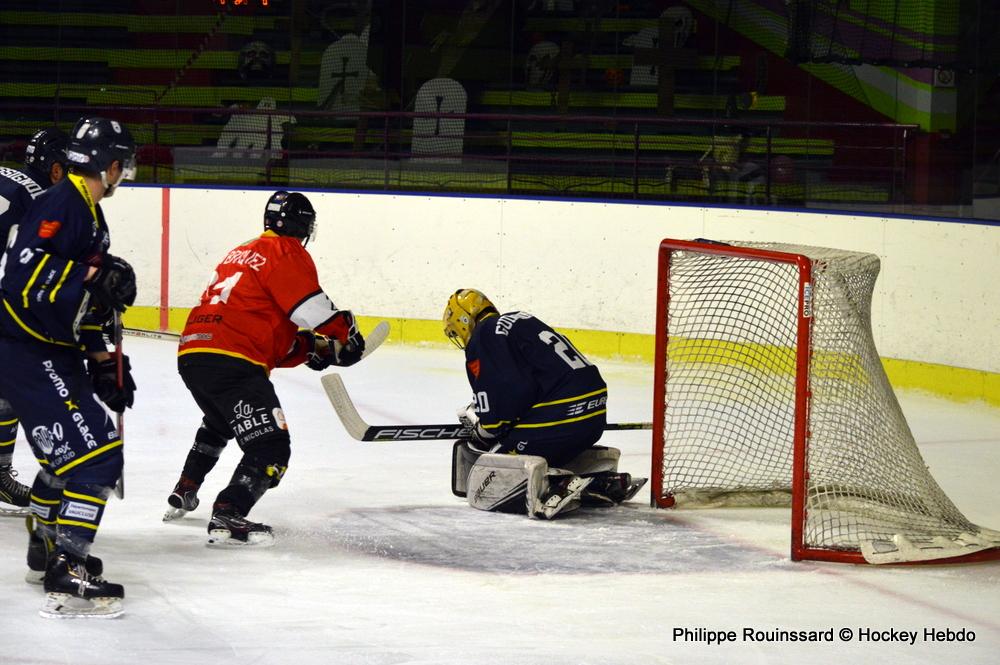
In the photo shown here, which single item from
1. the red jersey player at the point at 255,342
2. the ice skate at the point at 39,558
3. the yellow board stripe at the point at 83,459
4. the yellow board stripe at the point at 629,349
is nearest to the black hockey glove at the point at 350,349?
the red jersey player at the point at 255,342

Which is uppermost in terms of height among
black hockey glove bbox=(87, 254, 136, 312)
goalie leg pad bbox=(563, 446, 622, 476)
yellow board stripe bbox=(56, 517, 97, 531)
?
black hockey glove bbox=(87, 254, 136, 312)

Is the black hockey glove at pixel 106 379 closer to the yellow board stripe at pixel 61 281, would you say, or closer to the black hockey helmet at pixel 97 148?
the yellow board stripe at pixel 61 281

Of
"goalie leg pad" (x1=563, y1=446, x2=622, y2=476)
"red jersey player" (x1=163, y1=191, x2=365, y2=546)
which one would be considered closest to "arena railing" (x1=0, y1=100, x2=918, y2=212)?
"goalie leg pad" (x1=563, y1=446, x2=622, y2=476)

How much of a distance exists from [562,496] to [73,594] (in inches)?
69.9

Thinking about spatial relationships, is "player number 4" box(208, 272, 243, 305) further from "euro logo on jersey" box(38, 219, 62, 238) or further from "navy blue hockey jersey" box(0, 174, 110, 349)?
"euro logo on jersey" box(38, 219, 62, 238)

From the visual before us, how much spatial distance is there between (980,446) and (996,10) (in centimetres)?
307

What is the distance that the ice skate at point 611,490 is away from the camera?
17.3ft

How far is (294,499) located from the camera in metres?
5.38

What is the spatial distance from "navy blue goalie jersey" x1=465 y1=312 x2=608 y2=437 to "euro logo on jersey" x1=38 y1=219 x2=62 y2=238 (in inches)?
65.8

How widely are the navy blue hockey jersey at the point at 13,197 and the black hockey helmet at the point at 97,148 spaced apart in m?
1.06

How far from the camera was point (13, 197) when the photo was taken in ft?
16.0

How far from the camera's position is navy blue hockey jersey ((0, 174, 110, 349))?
12.2 feet

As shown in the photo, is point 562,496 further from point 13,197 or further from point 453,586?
point 13,197

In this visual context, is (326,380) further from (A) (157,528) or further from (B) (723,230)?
(B) (723,230)
